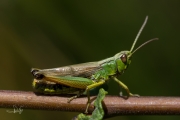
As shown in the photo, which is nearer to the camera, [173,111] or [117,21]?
[173,111]

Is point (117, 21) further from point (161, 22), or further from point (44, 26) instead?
point (44, 26)

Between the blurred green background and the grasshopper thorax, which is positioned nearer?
the grasshopper thorax

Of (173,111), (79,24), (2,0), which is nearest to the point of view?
(173,111)

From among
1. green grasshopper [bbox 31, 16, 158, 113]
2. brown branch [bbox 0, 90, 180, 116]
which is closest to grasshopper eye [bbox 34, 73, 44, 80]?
green grasshopper [bbox 31, 16, 158, 113]

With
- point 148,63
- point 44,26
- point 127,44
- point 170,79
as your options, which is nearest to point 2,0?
point 44,26

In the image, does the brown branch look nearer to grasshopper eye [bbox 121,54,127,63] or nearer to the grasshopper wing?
the grasshopper wing

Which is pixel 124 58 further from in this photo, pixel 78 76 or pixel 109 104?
pixel 109 104
